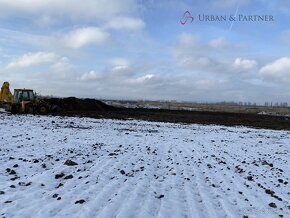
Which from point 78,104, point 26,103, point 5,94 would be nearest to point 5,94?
point 5,94

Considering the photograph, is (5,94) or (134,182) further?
(5,94)

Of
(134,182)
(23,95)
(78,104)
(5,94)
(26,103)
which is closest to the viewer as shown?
(134,182)

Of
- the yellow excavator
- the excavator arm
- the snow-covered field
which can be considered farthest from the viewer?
the excavator arm

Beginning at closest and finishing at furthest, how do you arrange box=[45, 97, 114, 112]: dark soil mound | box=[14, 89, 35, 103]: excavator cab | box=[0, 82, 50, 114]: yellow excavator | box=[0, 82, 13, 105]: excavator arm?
box=[0, 82, 50, 114]: yellow excavator < box=[14, 89, 35, 103]: excavator cab < box=[0, 82, 13, 105]: excavator arm < box=[45, 97, 114, 112]: dark soil mound

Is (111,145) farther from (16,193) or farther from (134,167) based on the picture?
(16,193)

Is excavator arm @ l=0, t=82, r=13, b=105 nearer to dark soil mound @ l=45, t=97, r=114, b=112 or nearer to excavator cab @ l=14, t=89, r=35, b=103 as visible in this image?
excavator cab @ l=14, t=89, r=35, b=103

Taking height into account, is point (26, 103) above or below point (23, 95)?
below

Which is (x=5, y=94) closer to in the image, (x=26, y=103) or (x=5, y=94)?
(x=5, y=94)

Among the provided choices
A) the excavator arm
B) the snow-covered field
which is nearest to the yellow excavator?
the excavator arm

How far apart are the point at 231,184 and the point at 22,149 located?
25.9ft

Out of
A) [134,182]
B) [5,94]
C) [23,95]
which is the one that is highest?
[5,94]

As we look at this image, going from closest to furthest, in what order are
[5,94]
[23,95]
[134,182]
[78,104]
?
[134,182]
[23,95]
[5,94]
[78,104]

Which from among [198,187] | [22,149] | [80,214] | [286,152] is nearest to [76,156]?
[22,149]

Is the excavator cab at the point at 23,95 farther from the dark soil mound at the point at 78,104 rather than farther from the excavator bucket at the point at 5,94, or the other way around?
the dark soil mound at the point at 78,104
